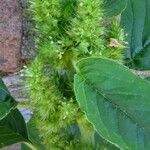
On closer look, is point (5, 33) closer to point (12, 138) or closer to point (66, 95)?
point (12, 138)

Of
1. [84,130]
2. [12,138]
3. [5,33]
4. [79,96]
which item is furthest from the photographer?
[5,33]

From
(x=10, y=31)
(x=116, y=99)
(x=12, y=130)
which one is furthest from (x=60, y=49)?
(x=10, y=31)

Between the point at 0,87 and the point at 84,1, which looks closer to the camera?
the point at 84,1

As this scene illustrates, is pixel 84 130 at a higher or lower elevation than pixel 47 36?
lower

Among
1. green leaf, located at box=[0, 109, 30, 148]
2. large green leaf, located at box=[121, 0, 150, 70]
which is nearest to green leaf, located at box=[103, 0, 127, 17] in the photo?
large green leaf, located at box=[121, 0, 150, 70]

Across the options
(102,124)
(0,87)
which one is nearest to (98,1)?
(102,124)

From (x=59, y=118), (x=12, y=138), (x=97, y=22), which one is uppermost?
(x=97, y=22)

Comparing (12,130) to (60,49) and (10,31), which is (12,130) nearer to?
(60,49)

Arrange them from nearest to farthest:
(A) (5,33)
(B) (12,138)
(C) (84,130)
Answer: (C) (84,130) < (B) (12,138) < (A) (5,33)
